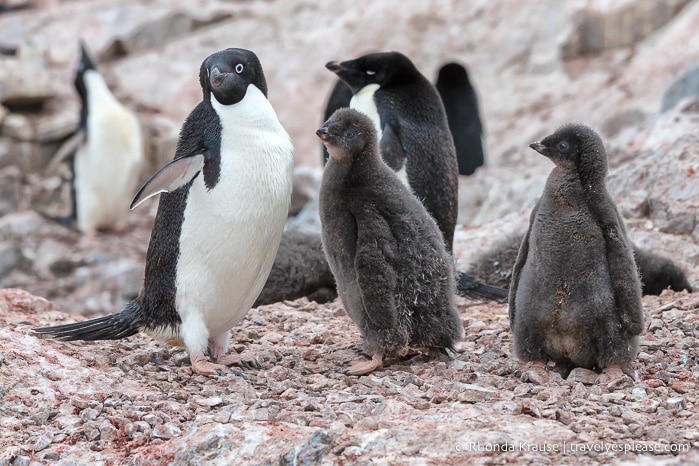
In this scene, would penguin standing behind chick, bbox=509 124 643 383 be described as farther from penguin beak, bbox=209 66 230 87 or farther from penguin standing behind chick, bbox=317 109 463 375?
penguin beak, bbox=209 66 230 87

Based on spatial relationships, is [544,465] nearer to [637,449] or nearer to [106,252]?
[637,449]

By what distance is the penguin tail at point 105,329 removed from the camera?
523cm

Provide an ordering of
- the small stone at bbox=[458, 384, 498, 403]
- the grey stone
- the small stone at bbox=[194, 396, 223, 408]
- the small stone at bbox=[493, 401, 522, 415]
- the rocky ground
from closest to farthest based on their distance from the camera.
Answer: the rocky ground
the small stone at bbox=[493, 401, 522, 415]
the small stone at bbox=[458, 384, 498, 403]
the small stone at bbox=[194, 396, 223, 408]
the grey stone

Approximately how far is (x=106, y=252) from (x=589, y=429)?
9.77 m

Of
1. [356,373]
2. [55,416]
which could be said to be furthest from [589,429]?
[55,416]

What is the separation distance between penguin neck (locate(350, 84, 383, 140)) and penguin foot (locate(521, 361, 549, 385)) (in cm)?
267

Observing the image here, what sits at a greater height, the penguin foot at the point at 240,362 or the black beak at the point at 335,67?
the black beak at the point at 335,67

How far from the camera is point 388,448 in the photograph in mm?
3717

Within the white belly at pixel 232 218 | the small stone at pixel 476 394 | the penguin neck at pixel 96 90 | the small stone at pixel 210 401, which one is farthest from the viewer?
the penguin neck at pixel 96 90

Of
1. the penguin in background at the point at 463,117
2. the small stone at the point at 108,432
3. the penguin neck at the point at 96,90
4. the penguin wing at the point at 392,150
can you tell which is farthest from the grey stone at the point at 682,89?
the small stone at the point at 108,432

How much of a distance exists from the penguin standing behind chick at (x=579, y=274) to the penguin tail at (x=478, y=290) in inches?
71.4

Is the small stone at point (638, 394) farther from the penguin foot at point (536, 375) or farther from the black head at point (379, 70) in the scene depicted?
the black head at point (379, 70)

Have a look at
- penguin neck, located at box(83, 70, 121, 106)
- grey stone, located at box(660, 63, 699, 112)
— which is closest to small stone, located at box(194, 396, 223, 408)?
grey stone, located at box(660, 63, 699, 112)

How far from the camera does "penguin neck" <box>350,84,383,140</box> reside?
7.09 m
